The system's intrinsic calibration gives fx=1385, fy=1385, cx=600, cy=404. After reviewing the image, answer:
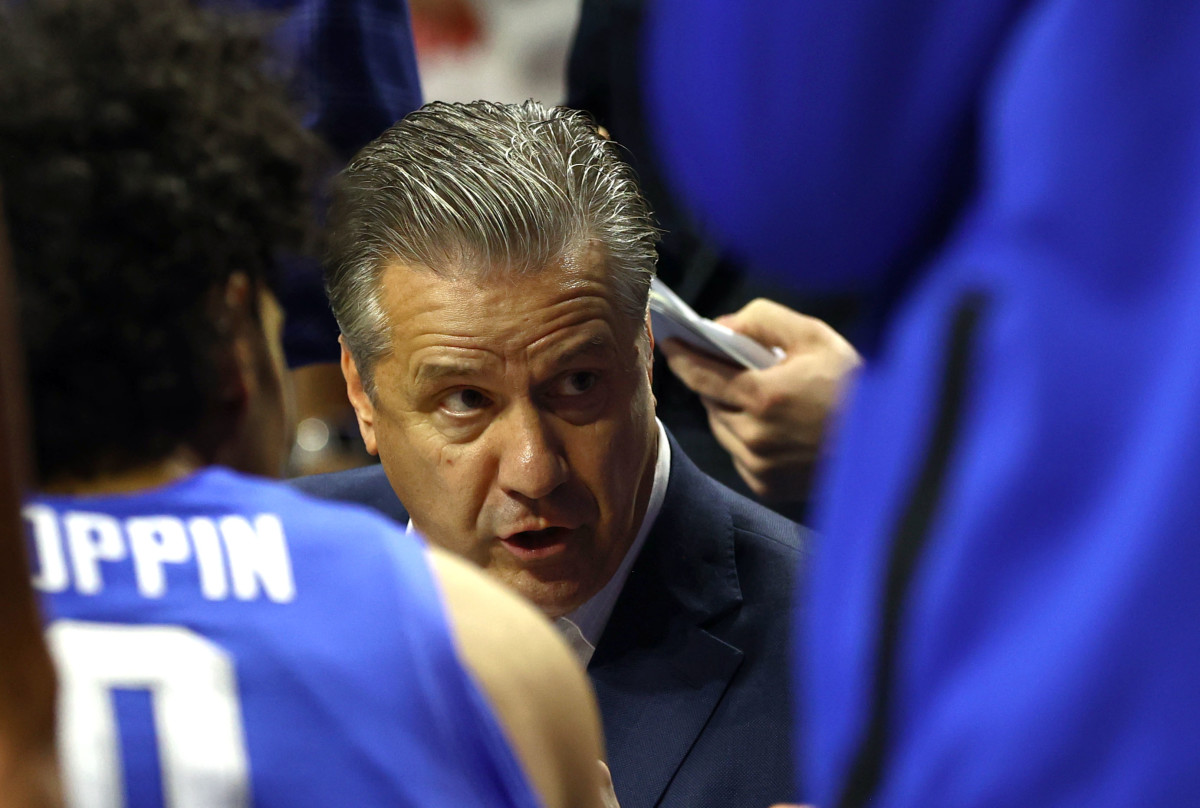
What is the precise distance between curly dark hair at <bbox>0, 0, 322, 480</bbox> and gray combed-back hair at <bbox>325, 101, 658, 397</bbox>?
826mm

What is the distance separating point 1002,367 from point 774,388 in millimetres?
1454

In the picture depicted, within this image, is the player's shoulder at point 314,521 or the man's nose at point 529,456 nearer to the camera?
the player's shoulder at point 314,521

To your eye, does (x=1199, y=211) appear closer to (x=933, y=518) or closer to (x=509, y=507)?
(x=933, y=518)

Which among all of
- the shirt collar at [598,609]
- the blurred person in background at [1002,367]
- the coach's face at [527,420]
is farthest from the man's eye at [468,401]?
the blurred person in background at [1002,367]

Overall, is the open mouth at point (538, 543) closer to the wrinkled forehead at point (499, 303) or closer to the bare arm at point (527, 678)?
the wrinkled forehead at point (499, 303)

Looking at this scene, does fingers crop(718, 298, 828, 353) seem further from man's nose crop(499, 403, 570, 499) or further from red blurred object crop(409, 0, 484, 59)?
red blurred object crop(409, 0, 484, 59)

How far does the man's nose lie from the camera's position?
67.1 inches

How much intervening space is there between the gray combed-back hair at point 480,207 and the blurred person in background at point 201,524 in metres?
0.80

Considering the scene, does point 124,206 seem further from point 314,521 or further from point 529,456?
point 529,456

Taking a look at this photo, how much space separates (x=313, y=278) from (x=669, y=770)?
945mm

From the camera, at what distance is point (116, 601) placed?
0.79 meters

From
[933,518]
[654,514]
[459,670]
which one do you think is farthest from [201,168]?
[654,514]

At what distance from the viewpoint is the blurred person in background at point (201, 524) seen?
2.52 feet

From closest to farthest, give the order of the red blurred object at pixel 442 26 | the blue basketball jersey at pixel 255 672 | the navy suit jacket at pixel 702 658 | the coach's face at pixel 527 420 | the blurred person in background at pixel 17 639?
1. the blurred person in background at pixel 17 639
2. the blue basketball jersey at pixel 255 672
3. the navy suit jacket at pixel 702 658
4. the coach's face at pixel 527 420
5. the red blurred object at pixel 442 26
